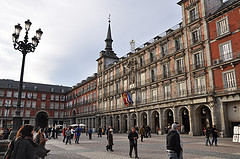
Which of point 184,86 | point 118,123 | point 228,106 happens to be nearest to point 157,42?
point 184,86

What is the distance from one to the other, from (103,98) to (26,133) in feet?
137

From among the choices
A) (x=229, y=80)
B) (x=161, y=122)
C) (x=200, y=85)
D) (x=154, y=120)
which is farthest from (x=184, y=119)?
(x=229, y=80)

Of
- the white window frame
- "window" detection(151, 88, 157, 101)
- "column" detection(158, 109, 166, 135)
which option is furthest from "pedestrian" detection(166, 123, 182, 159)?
"window" detection(151, 88, 157, 101)

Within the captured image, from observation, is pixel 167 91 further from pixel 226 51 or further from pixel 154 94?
pixel 226 51

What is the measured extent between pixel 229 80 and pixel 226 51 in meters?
3.35

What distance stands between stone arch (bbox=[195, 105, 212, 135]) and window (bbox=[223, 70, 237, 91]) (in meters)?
4.03

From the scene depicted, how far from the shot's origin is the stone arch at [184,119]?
2581 cm

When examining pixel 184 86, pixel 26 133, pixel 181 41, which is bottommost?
pixel 26 133

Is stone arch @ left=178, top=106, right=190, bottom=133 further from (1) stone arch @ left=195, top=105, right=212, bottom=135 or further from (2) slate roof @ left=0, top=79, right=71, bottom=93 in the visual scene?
(2) slate roof @ left=0, top=79, right=71, bottom=93

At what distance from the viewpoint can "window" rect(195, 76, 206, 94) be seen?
23.4 m

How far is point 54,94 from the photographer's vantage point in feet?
229

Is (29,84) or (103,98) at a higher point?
(29,84)

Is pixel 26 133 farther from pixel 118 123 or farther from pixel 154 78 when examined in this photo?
pixel 118 123

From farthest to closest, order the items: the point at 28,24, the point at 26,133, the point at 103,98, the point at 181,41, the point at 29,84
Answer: the point at 29,84
the point at 103,98
the point at 181,41
the point at 28,24
the point at 26,133
